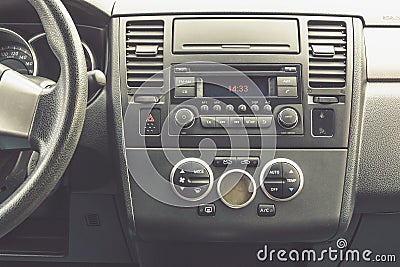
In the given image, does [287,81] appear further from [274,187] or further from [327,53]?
[274,187]

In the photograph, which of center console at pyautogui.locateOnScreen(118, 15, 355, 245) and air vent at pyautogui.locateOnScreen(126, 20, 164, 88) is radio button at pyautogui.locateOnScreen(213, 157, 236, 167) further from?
air vent at pyautogui.locateOnScreen(126, 20, 164, 88)

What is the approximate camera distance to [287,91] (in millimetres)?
1381

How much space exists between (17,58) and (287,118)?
22.2 inches

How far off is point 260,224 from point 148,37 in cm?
43

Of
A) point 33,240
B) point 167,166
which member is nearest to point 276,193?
point 167,166

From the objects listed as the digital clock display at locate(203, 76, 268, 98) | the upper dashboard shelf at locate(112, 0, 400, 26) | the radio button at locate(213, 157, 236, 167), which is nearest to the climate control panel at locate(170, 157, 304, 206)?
the radio button at locate(213, 157, 236, 167)

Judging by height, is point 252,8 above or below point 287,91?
above

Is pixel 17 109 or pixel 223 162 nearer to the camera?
pixel 17 109

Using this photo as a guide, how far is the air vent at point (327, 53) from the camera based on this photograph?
1.39 meters

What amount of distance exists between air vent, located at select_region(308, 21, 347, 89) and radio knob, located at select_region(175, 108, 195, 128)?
0.24m

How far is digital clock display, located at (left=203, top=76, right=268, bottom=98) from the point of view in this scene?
4.54 feet

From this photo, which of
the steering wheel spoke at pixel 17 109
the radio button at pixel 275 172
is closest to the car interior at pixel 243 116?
the radio button at pixel 275 172

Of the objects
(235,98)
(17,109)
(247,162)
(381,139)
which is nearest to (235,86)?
(235,98)

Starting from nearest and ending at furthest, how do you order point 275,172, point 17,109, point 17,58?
point 17,109, point 275,172, point 17,58
